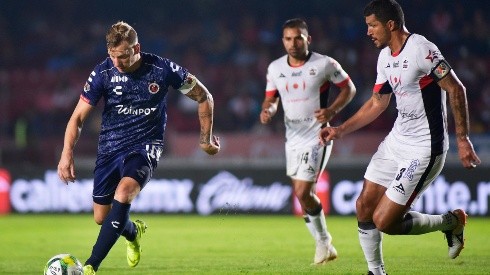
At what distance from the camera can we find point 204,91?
881 cm

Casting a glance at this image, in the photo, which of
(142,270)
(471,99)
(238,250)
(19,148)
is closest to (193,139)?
(19,148)

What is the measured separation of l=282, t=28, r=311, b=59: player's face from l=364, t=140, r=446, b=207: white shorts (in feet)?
8.69

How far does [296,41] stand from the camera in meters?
10.5

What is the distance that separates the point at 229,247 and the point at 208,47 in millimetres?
13193

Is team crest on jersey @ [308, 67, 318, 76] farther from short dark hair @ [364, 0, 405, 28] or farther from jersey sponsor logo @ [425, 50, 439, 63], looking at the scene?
jersey sponsor logo @ [425, 50, 439, 63]

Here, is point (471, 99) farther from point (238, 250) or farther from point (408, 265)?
point (408, 265)

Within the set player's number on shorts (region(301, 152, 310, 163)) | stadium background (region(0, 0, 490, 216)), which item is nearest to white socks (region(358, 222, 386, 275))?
player's number on shorts (region(301, 152, 310, 163))

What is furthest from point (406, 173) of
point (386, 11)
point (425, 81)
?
point (386, 11)

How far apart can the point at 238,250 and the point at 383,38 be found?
14.4ft

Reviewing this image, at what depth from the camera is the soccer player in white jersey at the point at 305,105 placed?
10336 mm

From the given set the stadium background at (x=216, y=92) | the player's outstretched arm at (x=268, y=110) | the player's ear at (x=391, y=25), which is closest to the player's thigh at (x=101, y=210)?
the player's outstretched arm at (x=268, y=110)

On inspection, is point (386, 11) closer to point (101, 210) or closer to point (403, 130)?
point (403, 130)

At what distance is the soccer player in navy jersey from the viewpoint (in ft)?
27.0

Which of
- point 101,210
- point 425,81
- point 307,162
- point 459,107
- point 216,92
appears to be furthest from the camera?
point 216,92
